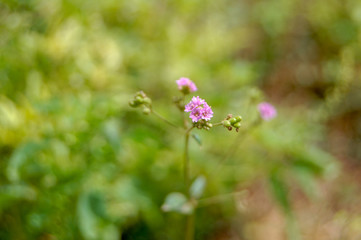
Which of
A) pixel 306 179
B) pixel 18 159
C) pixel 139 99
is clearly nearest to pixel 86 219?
pixel 18 159

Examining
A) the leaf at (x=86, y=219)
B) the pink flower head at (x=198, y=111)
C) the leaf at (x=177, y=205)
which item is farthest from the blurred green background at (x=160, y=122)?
the pink flower head at (x=198, y=111)

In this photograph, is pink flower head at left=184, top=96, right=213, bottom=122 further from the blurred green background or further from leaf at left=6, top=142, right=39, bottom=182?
leaf at left=6, top=142, right=39, bottom=182

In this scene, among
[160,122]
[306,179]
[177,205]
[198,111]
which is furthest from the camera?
[160,122]

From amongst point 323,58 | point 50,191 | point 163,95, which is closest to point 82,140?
point 50,191

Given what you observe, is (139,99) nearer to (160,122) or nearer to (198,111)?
(198,111)

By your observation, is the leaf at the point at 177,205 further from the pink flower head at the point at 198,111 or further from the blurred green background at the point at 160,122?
the pink flower head at the point at 198,111
